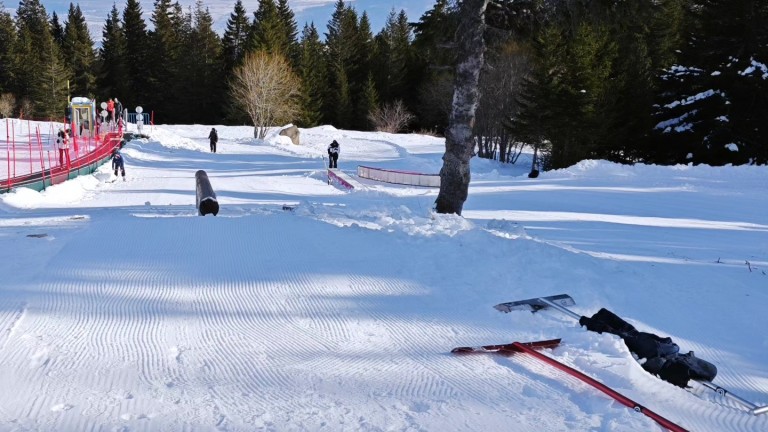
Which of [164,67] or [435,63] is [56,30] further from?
[435,63]

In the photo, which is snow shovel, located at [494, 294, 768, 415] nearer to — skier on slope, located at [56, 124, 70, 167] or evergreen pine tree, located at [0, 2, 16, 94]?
skier on slope, located at [56, 124, 70, 167]

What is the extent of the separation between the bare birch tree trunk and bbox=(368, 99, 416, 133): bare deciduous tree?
48986 mm

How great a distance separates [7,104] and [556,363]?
69965 millimetres

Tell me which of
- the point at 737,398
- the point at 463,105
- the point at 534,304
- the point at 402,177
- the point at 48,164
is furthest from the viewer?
the point at 48,164

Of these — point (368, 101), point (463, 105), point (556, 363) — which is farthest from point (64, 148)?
point (368, 101)

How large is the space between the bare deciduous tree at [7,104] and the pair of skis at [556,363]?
6689 cm

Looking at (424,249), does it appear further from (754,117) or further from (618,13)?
(754,117)

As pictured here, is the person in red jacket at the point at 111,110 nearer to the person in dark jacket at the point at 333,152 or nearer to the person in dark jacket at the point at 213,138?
the person in dark jacket at the point at 213,138

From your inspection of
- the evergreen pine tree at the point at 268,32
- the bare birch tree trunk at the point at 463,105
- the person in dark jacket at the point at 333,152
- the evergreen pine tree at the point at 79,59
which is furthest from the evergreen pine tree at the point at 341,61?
the bare birch tree trunk at the point at 463,105

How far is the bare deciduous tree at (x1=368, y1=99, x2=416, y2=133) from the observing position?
198ft

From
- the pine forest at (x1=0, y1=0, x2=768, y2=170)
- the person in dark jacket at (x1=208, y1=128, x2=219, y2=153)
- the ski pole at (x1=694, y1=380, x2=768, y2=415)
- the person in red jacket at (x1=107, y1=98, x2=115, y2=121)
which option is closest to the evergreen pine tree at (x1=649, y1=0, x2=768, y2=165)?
the pine forest at (x1=0, y1=0, x2=768, y2=170)

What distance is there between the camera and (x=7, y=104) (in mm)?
60750

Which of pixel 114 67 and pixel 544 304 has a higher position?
pixel 114 67

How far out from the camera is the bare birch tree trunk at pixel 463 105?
34.7 feet
